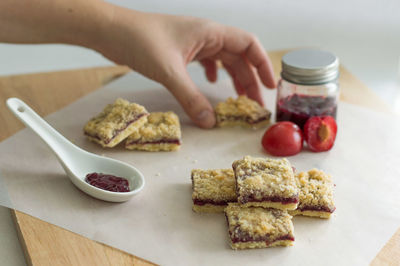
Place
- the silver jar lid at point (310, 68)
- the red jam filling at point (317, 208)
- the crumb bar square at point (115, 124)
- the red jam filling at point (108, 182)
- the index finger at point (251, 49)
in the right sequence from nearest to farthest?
the red jam filling at point (317, 208) → the red jam filling at point (108, 182) → the crumb bar square at point (115, 124) → the silver jar lid at point (310, 68) → the index finger at point (251, 49)

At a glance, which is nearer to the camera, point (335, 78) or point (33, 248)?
point (33, 248)

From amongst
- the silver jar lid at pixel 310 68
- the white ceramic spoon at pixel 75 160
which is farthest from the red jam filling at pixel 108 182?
the silver jar lid at pixel 310 68

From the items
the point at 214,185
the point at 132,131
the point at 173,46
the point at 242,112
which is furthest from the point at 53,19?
the point at 214,185

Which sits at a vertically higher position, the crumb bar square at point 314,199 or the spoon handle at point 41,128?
the spoon handle at point 41,128

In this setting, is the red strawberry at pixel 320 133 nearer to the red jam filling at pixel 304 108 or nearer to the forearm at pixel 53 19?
the red jam filling at pixel 304 108

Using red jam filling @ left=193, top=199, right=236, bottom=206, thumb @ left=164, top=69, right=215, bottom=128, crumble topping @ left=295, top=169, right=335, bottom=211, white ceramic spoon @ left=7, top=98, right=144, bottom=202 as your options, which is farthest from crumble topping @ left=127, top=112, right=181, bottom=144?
crumble topping @ left=295, top=169, right=335, bottom=211

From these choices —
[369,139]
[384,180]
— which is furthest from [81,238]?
[369,139]

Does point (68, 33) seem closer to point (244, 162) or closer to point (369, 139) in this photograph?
point (244, 162)

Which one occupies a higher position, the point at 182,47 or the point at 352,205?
the point at 182,47
